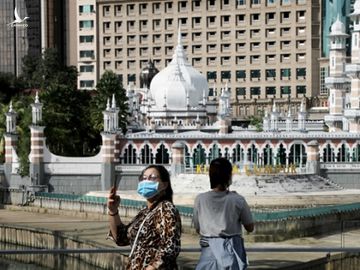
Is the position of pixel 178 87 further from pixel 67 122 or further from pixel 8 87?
pixel 8 87

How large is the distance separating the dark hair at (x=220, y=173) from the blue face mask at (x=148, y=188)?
98cm

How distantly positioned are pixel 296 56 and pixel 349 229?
9258 centimetres

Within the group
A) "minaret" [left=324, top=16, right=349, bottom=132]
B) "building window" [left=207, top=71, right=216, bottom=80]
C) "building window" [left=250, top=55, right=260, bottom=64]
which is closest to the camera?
"minaret" [left=324, top=16, right=349, bottom=132]

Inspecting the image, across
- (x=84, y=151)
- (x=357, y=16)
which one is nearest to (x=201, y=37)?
(x=84, y=151)

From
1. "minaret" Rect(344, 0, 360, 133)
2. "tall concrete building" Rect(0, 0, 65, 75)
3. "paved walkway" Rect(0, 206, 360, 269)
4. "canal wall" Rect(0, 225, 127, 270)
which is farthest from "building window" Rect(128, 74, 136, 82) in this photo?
"canal wall" Rect(0, 225, 127, 270)

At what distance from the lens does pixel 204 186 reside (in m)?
50.1

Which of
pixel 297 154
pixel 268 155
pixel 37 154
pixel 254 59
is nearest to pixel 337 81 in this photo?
pixel 297 154

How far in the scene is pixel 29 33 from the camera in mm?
132750

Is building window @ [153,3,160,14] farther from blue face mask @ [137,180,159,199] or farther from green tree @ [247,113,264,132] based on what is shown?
blue face mask @ [137,180,159,199]

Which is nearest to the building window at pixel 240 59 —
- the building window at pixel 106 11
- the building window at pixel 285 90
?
the building window at pixel 285 90

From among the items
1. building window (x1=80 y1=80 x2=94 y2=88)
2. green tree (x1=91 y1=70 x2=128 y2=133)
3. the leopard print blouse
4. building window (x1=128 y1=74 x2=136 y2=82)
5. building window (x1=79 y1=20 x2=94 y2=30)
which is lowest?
the leopard print blouse

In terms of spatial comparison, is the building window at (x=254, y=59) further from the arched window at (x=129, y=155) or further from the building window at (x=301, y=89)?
the arched window at (x=129, y=155)

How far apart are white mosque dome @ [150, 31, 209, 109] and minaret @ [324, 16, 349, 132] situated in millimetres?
10965

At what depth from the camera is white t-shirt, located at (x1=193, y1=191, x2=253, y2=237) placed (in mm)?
9922
